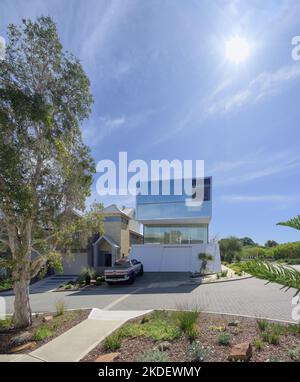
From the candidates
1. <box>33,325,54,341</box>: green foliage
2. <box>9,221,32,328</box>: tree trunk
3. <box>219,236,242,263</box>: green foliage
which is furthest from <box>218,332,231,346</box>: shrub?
<box>219,236,242,263</box>: green foliage

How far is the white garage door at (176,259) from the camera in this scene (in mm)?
30656

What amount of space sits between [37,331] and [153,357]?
4.21 m

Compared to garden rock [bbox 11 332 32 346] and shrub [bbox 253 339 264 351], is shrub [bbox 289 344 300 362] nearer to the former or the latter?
shrub [bbox 253 339 264 351]

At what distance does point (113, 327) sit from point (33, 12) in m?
8.98

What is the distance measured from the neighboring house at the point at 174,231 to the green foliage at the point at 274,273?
87.1ft

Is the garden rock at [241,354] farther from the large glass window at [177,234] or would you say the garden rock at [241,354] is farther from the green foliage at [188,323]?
the large glass window at [177,234]

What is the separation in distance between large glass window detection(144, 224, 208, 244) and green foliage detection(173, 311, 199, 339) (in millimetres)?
24252

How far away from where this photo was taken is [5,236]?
10555 millimetres

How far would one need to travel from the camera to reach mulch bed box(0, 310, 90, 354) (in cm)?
787

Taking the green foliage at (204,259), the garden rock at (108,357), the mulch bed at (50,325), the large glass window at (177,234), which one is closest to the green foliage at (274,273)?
the garden rock at (108,357)

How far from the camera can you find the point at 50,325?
9734mm

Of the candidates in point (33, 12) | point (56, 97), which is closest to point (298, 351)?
point (56, 97)

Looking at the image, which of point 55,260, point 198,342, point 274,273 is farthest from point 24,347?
point 274,273
